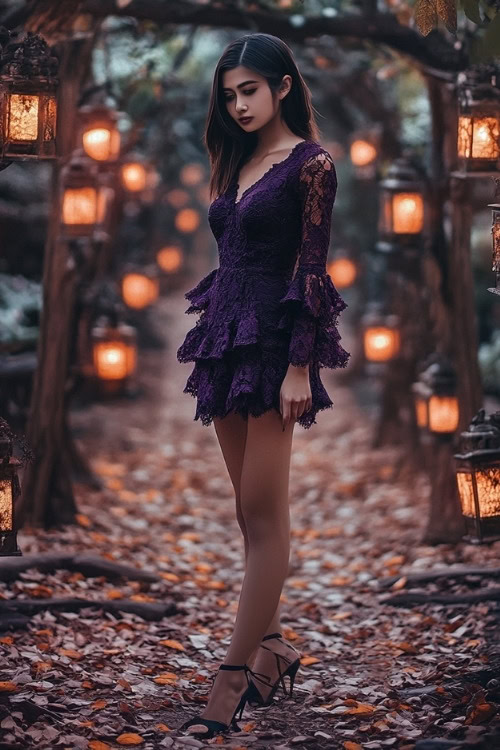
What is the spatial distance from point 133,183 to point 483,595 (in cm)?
693

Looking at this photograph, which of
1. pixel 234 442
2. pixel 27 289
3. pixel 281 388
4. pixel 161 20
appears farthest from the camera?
pixel 27 289

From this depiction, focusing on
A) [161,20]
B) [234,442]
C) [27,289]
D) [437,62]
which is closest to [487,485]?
[234,442]

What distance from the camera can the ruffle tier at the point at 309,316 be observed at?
11.9 feet

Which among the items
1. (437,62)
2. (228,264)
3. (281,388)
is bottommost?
(281,388)

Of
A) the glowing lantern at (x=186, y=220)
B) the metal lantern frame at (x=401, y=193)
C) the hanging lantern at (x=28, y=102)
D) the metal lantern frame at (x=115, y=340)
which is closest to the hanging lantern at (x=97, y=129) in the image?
the metal lantern frame at (x=401, y=193)

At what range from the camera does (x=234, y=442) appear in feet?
13.0

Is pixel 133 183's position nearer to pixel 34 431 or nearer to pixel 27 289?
pixel 27 289

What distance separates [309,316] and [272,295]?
0.19 m

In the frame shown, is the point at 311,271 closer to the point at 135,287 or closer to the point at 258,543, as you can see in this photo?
the point at 258,543

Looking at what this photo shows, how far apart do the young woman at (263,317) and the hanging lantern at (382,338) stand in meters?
6.21

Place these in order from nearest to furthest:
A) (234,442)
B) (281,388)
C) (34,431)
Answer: (281,388) → (234,442) → (34,431)

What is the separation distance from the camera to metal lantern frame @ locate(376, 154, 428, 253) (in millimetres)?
7289

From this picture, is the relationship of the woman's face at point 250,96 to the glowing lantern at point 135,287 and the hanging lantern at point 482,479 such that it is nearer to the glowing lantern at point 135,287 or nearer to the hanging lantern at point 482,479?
the hanging lantern at point 482,479

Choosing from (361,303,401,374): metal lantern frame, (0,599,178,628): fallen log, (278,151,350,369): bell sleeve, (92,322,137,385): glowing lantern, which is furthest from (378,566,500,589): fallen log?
(361,303,401,374): metal lantern frame
